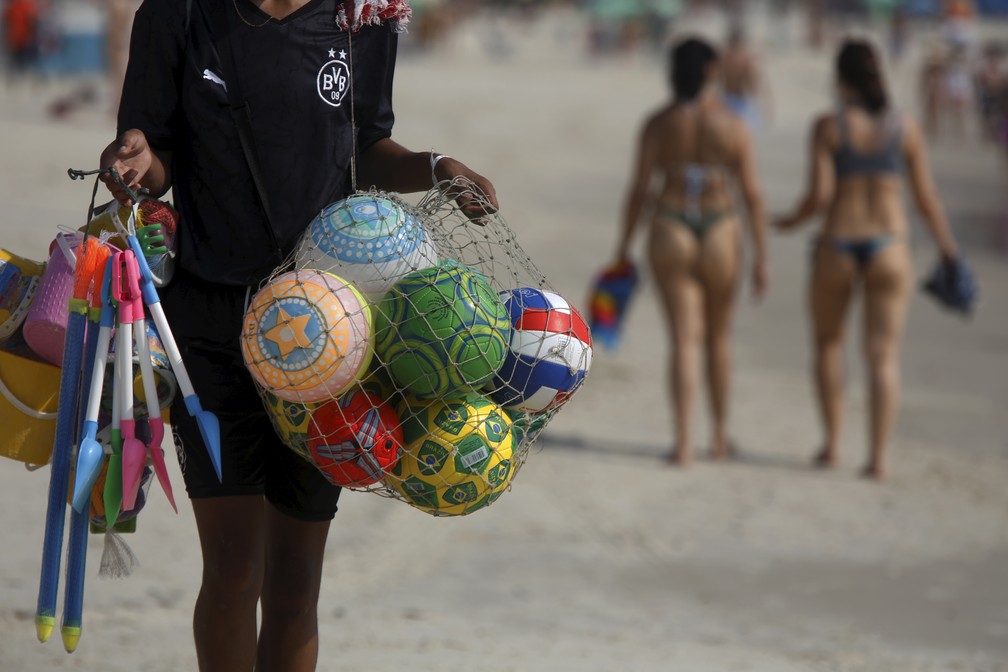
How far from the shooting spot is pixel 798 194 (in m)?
19.4

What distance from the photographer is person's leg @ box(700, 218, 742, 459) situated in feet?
23.4

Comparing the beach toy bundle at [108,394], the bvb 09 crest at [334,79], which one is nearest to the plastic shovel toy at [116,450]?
the beach toy bundle at [108,394]

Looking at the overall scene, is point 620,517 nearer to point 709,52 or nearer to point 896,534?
point 896,534

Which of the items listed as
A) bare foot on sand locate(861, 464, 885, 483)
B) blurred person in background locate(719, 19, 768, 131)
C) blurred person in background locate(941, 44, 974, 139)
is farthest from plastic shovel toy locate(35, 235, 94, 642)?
blurred person in background locate(941, 44, 974, 139)

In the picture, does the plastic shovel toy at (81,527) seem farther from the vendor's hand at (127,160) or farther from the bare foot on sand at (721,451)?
the bare foot on sand at (721,451)

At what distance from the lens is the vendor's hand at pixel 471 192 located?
2.90 metres

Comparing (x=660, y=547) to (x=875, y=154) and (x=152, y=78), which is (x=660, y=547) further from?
(x=152, y=78)

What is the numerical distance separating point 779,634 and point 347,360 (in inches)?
118

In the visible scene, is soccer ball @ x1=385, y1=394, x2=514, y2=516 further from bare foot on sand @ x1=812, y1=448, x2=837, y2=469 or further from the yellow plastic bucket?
bare foot on sand @ x1=812, y1=448, x2=837, y2=469

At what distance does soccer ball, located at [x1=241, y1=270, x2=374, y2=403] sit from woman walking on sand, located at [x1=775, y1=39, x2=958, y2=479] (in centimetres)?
499

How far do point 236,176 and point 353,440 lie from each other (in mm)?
649

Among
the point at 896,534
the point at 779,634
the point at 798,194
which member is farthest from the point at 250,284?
the point at 798,194

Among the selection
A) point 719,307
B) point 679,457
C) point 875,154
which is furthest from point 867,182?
point 679,457

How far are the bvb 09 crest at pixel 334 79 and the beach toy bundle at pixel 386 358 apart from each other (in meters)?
0.22
